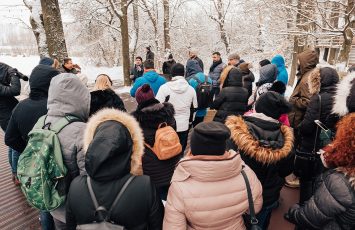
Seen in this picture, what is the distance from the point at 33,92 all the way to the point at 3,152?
13.6 feet

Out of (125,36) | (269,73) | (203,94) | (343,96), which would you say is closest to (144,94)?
(343,96)

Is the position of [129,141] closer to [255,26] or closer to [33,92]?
[33,92]

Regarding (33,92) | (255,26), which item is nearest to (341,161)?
(33,92)

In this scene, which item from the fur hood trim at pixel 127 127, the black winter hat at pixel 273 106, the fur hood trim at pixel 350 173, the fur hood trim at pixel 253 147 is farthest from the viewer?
the black winter hat at pixel 273 106

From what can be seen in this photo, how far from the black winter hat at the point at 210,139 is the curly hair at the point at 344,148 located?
83 cm

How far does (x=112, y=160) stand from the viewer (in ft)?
5.29

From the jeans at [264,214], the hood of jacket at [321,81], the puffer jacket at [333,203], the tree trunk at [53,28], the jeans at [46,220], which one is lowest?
the jeans at [46,220]

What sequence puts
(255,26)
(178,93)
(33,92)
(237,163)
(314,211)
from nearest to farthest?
(237,163), (314,211), (33,92), (178,93), (255,26)

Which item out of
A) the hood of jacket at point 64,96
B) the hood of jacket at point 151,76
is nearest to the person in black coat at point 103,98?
the hood of jacket at point 151,76

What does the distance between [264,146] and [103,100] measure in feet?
7.68

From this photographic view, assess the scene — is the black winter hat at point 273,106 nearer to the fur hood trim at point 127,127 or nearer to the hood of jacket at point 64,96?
the fur hood trim at point 127,127

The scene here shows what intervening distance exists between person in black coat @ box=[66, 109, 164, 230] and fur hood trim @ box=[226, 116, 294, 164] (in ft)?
3.19

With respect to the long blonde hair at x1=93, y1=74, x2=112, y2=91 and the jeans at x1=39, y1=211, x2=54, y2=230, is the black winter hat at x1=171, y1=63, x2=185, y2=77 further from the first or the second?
the jeans at x1=39, y1=211, x2=54, y2=230

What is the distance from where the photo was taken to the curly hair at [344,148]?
1.75 metres
